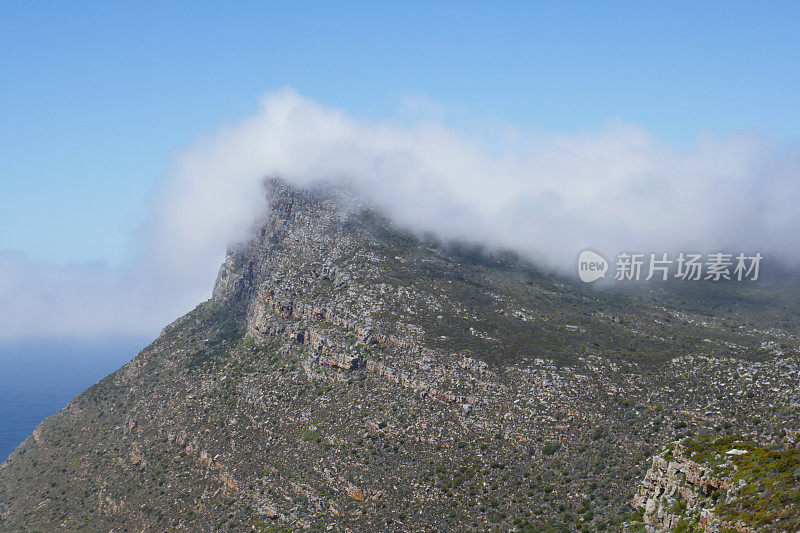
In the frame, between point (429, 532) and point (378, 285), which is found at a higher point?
point (378, 285)

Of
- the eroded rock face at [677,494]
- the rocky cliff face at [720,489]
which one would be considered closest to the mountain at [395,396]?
the eroded rock face at [677,494]

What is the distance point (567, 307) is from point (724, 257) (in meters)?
52.7

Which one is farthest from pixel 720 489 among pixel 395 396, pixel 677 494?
pixel 395 396

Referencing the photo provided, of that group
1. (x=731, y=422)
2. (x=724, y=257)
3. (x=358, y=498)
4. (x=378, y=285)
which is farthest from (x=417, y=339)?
(x=724, y=257)

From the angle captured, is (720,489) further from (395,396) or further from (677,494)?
(395,396)

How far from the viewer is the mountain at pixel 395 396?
5709 centimetres

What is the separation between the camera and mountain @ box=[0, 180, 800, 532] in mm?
57094

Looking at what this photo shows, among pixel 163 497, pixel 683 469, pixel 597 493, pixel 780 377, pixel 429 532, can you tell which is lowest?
pixel 163 497

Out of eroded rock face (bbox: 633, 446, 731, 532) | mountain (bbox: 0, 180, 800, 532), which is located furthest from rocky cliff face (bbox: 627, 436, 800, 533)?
mountain (bbox: 0, 180, 800, 532)

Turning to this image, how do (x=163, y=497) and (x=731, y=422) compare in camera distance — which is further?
(x=163, y=497)

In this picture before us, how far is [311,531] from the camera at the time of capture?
62.0 meters

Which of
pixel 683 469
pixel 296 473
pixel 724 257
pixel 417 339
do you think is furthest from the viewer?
pixel 724 257

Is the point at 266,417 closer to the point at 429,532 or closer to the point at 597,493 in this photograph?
the point at 429,532

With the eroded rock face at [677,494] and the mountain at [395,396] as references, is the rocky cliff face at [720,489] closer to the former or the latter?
the eroded rock face at [677,494]
